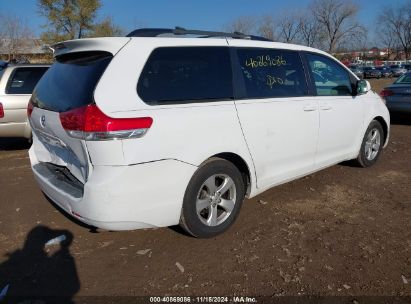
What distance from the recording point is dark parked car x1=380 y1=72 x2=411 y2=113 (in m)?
9.55

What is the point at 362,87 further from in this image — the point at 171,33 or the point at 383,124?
the point at 171,33

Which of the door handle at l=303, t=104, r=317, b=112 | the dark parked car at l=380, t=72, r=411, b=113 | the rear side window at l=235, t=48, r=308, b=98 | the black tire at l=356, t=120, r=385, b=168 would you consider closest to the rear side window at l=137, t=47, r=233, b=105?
the rear side window at l=235, t=48, r=308, b=98

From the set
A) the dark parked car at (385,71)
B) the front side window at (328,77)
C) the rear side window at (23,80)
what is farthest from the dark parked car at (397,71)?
the rear side window at (23,80)

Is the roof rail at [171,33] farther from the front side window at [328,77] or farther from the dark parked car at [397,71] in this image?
the dark parked car at [397,71]

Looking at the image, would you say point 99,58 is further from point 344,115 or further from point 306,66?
point 344,115

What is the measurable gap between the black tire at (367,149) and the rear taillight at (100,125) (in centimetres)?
380

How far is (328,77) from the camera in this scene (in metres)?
5.05

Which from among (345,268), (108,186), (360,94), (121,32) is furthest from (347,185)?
(121,32)

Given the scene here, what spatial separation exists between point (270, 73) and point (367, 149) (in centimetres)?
253

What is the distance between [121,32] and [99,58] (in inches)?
1433

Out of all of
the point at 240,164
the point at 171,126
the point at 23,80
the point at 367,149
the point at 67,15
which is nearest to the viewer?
the point at 171,126

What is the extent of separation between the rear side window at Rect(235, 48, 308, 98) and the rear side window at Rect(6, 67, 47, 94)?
4.84 meters

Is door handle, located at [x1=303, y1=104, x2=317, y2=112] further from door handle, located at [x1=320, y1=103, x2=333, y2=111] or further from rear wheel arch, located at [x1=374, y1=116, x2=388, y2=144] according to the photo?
rear wheel arch, located at [x1=374, y1=116, x2=388, y2=144]

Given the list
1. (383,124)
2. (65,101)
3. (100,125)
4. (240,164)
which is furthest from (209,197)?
(383,124)
